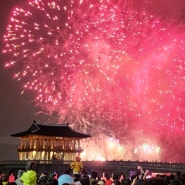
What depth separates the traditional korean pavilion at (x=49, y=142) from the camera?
51469 mm

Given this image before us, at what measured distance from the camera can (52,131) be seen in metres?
53.1

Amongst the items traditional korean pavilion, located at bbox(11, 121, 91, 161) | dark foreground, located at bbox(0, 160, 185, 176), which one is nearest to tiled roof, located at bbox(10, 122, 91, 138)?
traditional korean pavilion, located at bbox(11, 121, 91, 161)

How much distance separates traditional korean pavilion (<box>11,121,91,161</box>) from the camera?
51469 mm

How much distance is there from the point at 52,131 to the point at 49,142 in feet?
5.60

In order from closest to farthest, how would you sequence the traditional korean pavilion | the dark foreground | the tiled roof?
the dark foreground
the traditional korean pavilion
the tiled roof

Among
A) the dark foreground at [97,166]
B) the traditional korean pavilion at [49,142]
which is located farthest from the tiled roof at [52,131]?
the dark foreground at [97,166]

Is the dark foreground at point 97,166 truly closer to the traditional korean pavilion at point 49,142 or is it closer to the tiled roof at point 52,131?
the traditional korean pavilion at point 49,142

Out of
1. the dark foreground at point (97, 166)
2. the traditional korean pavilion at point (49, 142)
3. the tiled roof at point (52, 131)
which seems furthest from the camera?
the tiled roof at point (52, 131)

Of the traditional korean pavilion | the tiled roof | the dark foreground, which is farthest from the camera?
the tiled roof

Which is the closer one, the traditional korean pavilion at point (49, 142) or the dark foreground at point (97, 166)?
the dark foreground at point (97, 166)

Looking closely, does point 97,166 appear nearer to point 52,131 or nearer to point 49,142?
point 49,142

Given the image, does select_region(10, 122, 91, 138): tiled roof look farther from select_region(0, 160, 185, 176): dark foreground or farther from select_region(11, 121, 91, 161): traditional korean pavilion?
select_region(0, 160, 185, 176): dark foreground

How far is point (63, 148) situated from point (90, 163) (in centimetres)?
905

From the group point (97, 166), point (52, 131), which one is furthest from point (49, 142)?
point (97, 166)
